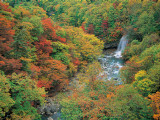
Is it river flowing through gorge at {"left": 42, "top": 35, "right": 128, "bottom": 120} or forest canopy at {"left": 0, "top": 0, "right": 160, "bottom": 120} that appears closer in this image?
forest canopy at {"left": 0, "top": 0, "right": 160, "bottom": 120}

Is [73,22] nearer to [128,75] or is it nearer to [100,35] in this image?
[100,35]

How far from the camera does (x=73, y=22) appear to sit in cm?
5859

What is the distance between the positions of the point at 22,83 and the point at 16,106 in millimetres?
2375

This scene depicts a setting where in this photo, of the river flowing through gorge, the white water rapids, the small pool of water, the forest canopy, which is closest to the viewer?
the forest canopy

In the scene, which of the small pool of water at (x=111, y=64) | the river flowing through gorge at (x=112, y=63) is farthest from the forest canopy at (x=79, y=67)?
the river flowing through gorge at (x=112, y=63)

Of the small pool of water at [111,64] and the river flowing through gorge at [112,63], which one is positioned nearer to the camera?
the river flowing through gorge at [112,63]

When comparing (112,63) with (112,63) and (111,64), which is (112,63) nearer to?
(112,63)

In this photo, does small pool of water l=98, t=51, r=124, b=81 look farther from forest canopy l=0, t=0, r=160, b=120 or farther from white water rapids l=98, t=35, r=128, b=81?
forest canopy l=0, t=0, r=160, b=120

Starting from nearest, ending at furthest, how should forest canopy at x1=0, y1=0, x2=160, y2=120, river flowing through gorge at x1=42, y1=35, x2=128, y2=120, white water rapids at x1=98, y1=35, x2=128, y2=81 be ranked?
forest canopy at x1=0, y1=0, x2=160, y2=120, river flowing through gorge at x1=42, y1=35, x2=128, y2=120, white water rapids at x1=98, y1=35, x2=128, y2=81

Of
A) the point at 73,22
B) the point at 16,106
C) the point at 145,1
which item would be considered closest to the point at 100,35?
the point at 145,1

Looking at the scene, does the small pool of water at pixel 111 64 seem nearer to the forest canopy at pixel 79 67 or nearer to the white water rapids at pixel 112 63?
the white water rapids at pixel 112 63

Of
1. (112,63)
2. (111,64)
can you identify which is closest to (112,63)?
(112,63)

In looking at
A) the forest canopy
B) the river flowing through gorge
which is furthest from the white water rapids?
the forest canopy

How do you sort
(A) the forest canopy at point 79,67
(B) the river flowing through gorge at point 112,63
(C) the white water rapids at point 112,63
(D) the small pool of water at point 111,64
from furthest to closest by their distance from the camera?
(D) the small pool of water at point 111,64, (C) the white water rapids at point 112,63, (B) the river flowing through gorge at point 112,63, (A) the forest canopy at point 79,67
